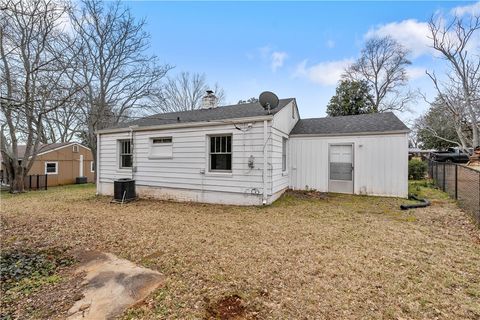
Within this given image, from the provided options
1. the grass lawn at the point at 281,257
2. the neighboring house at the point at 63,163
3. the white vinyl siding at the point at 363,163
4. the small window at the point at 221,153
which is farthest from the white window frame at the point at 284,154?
the neighboring house at the point at 63,163

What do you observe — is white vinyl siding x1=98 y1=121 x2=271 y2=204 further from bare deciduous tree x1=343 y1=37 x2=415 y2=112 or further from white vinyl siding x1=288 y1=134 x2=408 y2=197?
bare deciduous tree x1=343 y1=37 x2=415 y2=112

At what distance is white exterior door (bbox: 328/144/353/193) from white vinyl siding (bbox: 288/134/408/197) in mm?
162

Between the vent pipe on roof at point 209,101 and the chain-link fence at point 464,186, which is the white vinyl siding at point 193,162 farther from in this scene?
the chain-link fence at point 464,186

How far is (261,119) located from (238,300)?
550cm

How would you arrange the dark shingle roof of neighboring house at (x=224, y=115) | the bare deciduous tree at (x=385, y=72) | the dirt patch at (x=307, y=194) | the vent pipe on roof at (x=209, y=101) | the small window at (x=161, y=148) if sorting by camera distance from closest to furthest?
the dark shingle roof of neighboring house at (x=224, y=115) → the dirt patch at (x=307, y=194) → the small window at (x=161, y=148) → the vent pipe on roof at (x=209, y=101) → the bare deciduous tree at (x=385, y=72)

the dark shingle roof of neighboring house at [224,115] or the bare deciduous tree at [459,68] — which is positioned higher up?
the bare deciduous tree at [459,68]

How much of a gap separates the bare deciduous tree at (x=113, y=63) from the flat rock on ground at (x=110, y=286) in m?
13.5

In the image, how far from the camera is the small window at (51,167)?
1772 cm

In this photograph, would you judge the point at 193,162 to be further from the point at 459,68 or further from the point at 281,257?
the point at 459,68

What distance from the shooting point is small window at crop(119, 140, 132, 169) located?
993cm

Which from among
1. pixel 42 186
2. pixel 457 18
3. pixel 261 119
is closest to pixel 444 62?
pixel 457 18

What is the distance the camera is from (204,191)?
8.16 metres

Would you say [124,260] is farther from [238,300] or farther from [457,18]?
[457,18]

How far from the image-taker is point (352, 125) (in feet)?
30.9
